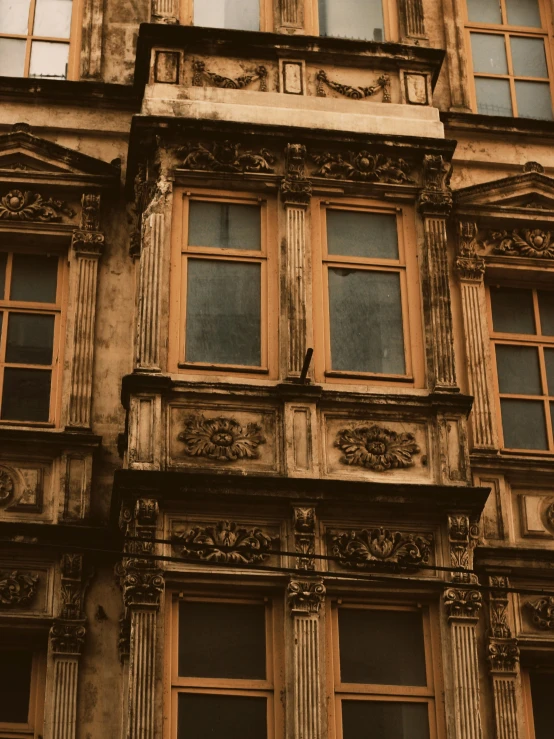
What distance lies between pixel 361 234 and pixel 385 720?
486 centimetres

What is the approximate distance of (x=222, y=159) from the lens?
16.2m

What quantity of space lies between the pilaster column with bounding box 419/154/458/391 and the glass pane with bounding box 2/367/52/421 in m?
3.80

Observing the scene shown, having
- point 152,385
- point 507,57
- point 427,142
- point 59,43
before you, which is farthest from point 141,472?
point 507,57

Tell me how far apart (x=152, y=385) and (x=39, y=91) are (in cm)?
439

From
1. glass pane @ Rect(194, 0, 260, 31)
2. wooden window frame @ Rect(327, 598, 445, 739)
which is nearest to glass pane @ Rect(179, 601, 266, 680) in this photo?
wooden window frame @ Rect(327, 598, 445, 739)

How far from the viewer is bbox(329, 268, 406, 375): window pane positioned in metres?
15.6

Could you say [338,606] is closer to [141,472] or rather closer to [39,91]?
[141,472]

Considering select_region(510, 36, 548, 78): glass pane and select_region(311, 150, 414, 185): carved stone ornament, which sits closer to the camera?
select_region(311, 150, 414, 185): carved stone ornament

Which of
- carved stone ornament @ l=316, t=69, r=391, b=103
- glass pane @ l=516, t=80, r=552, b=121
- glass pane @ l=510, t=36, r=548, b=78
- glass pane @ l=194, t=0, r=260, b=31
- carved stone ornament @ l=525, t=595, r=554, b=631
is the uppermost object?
glass pane @ l=510, t=36, r=548, b=78

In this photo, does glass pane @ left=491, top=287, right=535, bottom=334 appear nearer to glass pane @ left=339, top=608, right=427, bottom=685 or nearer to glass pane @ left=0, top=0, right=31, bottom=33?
glass pane @ left=339, top=608, right=427, bottom=685

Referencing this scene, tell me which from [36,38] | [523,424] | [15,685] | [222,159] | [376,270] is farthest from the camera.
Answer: [36,38]

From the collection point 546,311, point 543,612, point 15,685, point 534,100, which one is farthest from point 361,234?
point 15,685

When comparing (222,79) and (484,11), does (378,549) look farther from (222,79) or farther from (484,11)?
(484,11)

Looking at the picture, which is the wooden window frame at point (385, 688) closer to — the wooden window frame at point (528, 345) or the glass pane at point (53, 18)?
the wooden window frame at point (528, 345)
